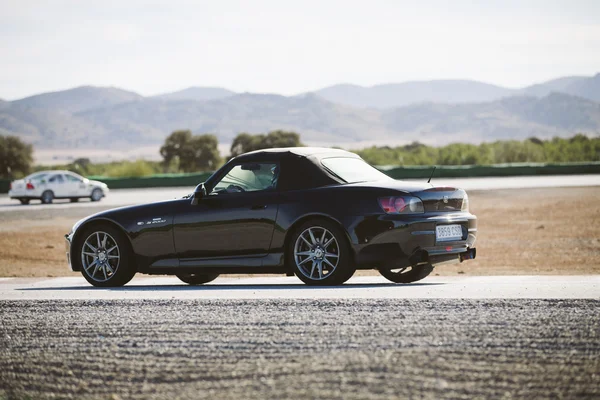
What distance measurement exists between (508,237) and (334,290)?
16.0 meters

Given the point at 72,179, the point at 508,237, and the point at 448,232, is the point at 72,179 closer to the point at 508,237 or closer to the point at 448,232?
the point at 508,237

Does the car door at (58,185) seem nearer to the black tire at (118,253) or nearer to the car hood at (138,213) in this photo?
the black tire at (118,253)

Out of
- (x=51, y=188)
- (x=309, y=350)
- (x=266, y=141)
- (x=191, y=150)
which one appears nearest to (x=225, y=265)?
(x=309, y=350)

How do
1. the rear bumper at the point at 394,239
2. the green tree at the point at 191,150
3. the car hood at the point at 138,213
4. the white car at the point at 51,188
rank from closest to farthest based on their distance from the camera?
the rear bumper at the point at 394,239
the car hood at the point at 138,213
the white car at the point at 51,188
the green tree at the point at 191,150

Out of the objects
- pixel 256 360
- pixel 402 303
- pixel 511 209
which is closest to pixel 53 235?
pixel 511 209

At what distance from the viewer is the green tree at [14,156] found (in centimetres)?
9844

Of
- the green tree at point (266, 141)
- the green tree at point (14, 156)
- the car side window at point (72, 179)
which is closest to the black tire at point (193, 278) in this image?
the car side window at point (72, 179)

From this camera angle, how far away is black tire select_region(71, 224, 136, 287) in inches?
451

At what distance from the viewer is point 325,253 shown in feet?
34.3

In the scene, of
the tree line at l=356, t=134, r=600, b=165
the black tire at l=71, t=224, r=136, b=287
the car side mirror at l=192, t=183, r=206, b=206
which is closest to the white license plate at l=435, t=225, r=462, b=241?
the car side mirror at l=192, t=183, r=206, b=206

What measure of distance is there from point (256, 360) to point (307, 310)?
2078 mm

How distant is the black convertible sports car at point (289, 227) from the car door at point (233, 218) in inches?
0.4

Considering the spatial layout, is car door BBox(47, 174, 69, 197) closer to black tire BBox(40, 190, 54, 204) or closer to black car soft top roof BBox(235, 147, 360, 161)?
black tire BBox(40, 190, 54, 204)

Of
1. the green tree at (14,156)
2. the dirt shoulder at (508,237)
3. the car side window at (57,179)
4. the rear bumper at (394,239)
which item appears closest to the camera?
the rear bumper at (394,239)
